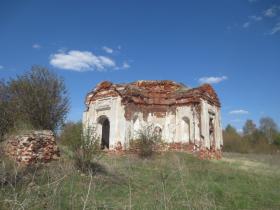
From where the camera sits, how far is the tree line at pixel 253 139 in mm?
41094

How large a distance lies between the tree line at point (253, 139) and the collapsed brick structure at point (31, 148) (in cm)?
3323

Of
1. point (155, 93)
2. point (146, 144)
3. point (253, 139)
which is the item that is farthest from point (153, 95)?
point (253, 139)

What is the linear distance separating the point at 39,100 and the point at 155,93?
884 centimetres

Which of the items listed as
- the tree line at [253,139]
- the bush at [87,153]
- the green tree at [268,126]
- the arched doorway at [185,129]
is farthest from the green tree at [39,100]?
the green tree at [268,126]

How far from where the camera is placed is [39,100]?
13180 millimetres

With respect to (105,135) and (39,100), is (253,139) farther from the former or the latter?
(39,100)

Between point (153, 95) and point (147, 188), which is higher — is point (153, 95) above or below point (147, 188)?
above

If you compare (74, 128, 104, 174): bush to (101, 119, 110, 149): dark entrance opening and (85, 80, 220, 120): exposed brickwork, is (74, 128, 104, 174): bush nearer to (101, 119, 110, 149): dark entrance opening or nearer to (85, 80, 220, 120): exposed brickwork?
(85, 80, 220, 120): exposed brickwork

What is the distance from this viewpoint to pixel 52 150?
35.3ft

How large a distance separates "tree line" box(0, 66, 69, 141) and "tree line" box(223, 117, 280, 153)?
31.3m

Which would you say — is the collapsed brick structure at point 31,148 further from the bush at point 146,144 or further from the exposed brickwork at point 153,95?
the exposed brickwork at point 153,95

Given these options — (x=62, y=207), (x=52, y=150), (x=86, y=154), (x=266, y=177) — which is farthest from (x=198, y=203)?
(x=266, y=177)

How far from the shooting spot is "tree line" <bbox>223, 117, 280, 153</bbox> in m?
41.1

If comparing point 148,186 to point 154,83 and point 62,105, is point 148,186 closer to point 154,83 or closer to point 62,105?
point 62,105
